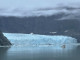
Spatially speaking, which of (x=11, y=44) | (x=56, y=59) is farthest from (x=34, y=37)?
(x=56, y=59)

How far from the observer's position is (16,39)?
5141 centimetres

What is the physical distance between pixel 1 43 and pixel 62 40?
10.7 metres

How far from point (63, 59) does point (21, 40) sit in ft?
106

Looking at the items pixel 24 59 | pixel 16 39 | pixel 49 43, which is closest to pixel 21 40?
pixel 16 39

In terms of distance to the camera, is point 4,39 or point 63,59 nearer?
point 63,59

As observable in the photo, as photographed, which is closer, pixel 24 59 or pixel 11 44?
pixel 24 59

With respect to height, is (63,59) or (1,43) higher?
(1,43)

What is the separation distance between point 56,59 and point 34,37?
3194 centimetres

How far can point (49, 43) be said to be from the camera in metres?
52.8

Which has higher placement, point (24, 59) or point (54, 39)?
point (54, 39)

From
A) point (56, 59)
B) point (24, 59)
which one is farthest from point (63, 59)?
point (24, 59)

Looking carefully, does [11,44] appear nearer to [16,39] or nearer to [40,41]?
[16,39]

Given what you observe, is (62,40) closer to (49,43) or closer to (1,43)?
(49,43)

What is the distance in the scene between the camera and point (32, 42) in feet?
165
